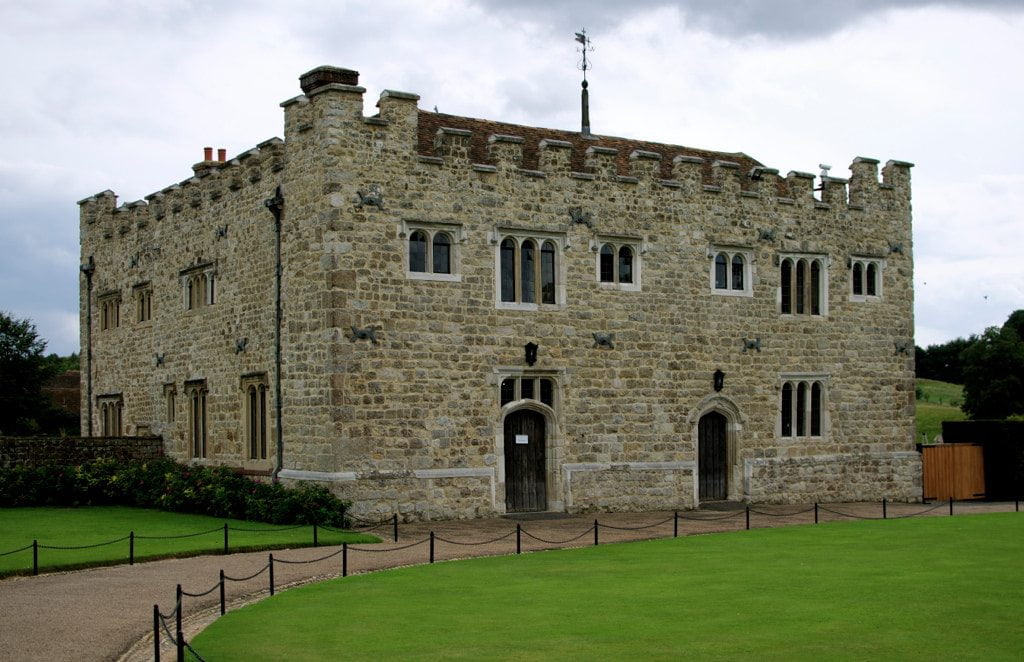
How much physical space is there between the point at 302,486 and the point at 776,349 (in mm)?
12006

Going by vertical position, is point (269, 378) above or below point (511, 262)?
below

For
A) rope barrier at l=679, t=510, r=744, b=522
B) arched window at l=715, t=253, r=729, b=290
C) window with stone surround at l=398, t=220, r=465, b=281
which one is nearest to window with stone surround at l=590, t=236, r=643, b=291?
arched window at l=715, t=253, r=729, b=290

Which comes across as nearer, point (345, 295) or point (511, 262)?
point (345, 295)

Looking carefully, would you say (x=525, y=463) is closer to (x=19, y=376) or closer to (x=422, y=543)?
(x=422, y=543)

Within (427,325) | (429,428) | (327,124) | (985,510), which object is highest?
(327,124)

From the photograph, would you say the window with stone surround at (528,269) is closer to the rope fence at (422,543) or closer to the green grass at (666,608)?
the rope fence at (422,543)

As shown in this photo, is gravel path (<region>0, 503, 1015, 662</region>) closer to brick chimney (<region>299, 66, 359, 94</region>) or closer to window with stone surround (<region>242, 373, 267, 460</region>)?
window with stone surround (<region>242, 373, 267, 460</region>)

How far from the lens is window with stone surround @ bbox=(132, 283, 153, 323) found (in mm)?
33031

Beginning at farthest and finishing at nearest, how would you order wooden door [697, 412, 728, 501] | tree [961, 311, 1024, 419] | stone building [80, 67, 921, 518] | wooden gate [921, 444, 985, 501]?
1. tree [961, 311, 1024, 419]
2. wooden gate [921, 444, 985, 501]
3. wooden door [697, 412, 728, 501]
4. stone building [80, 67, 921, 518]

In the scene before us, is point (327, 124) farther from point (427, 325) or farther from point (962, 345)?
point (962, 345)

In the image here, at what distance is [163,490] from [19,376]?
45.7ft

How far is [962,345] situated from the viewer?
9512 cm

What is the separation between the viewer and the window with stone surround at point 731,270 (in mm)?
29266

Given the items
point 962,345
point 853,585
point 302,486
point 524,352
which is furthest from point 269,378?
point 962,345
